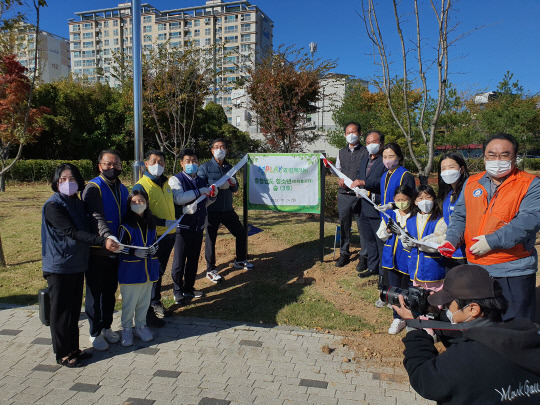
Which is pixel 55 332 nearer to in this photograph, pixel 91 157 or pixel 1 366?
pixel 1 366

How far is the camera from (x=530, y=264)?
10.4ft

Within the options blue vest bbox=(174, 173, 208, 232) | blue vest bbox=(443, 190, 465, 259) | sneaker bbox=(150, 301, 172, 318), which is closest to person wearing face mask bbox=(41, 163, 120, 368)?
sneaker bbox=(150, 301, 172, 318)

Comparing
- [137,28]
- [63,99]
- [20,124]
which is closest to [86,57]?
[63,99]

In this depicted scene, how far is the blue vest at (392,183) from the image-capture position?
5.15 m

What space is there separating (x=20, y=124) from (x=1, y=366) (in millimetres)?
10762

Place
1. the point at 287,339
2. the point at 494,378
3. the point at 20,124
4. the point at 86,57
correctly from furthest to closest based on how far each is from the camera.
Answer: the point at 86,57, the point at 20,124, the point at 287,339, the point at 494,378

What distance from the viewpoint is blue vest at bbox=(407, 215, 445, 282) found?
4.25m

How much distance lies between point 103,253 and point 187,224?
134 cm

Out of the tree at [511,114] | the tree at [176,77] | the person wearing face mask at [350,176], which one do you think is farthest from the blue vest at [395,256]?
the tree at [511,114]

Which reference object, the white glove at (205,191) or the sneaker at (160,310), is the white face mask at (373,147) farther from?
the sneaker at (160,310)

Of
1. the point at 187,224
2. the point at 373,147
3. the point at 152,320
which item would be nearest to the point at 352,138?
the point at 373,147

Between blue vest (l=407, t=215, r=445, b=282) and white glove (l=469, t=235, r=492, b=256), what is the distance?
1.02m

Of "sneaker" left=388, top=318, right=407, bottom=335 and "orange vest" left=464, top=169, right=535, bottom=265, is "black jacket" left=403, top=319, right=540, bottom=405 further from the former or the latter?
"sneaker" left=388, top=318, right=407, bottom=335

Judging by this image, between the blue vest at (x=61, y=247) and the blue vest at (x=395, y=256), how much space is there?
322cm
